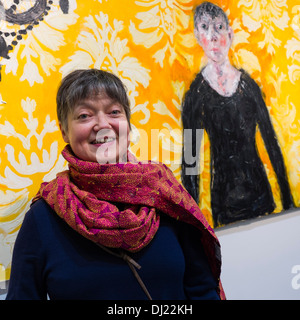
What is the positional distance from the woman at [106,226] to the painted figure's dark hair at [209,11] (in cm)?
59

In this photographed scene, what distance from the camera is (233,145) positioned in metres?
1.24

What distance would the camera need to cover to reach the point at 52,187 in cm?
73

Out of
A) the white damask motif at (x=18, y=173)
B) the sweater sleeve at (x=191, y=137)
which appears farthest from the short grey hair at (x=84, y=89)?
the sweater sleeve at (x=191, y=137)

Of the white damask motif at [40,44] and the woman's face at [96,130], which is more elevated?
the white damask motif at [40,44]

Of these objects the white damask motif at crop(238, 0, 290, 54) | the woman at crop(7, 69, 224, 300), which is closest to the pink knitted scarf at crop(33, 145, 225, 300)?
the woman at crop(7, 69, 224, 300)

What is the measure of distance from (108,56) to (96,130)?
0.39 m

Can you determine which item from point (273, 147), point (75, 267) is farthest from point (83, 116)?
point (273, 147)

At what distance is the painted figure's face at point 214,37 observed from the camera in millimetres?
1182

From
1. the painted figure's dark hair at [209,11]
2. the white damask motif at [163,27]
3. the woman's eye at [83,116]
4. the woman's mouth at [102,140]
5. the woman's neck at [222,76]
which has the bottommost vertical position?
the woman's mouth at [102,140]

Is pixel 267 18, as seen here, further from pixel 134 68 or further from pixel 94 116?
pixel 94 116

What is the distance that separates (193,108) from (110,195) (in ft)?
1.84

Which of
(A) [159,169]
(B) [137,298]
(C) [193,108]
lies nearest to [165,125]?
(C) [193,108]

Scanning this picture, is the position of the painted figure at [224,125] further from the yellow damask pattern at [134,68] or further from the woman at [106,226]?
the woman at [106,226]

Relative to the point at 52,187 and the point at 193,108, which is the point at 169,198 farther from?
the point at 193,108
